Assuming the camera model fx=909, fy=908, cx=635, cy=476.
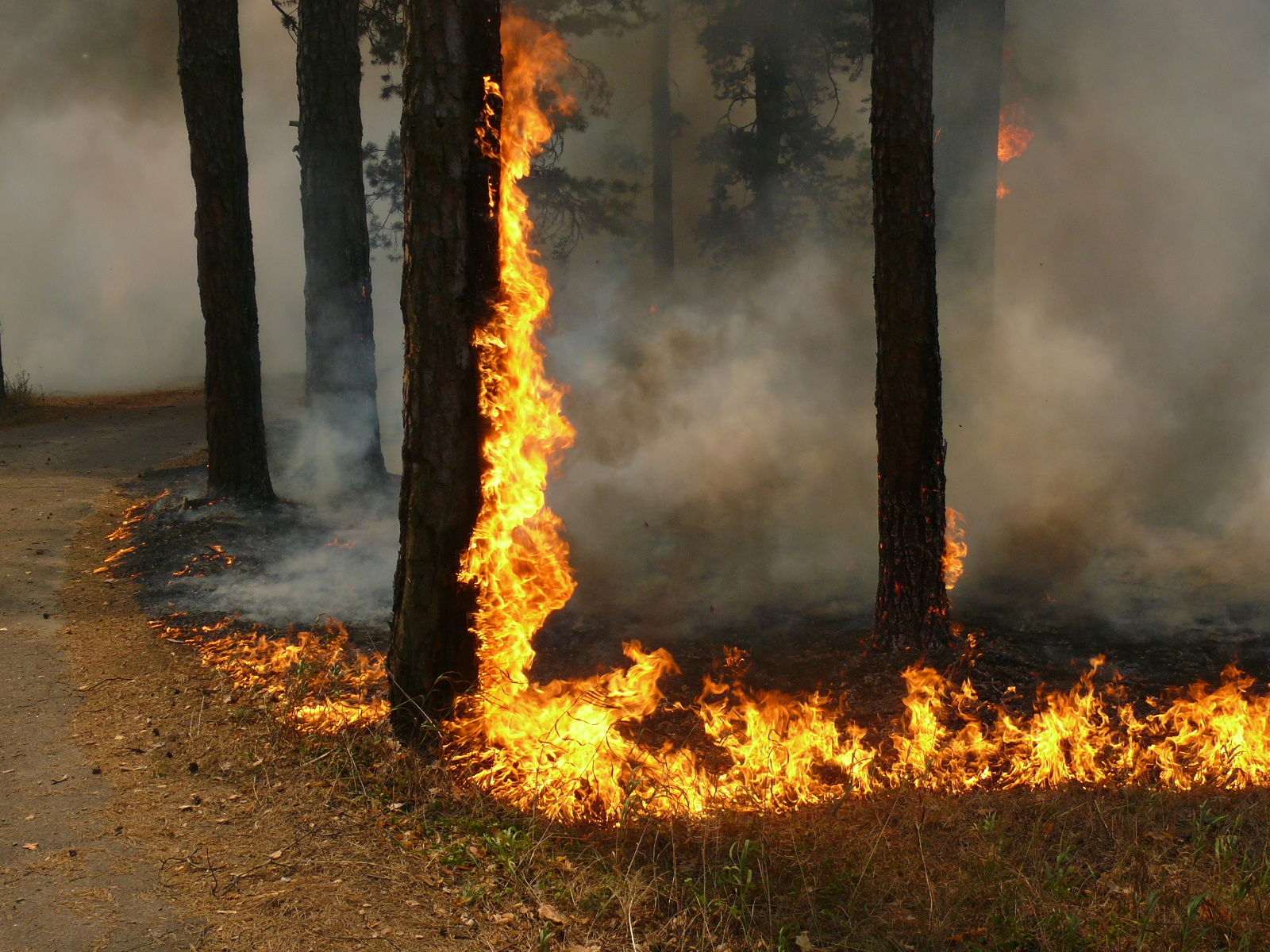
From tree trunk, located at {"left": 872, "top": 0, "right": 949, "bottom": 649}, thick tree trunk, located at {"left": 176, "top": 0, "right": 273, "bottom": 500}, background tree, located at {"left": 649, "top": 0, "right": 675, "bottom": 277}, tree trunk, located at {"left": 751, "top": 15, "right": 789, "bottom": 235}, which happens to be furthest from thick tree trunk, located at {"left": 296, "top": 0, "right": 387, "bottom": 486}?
tree trunk, located at {"left": 751, "top": 15, "right": 789, "bottom": 235}

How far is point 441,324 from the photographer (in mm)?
4566

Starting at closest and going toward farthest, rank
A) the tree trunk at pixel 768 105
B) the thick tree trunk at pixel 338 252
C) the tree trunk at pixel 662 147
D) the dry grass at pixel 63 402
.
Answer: the thick tree trunk at pixel 338 252 → the dry grass at pixel 63 402 → the tree trunk at pixel 768 105 → the tree trunk at pixel 662 147

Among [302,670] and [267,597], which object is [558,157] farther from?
[302,670]

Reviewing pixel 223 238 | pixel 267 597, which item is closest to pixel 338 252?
pixel 223 238

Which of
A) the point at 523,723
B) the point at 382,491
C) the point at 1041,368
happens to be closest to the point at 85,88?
the point at 382,491

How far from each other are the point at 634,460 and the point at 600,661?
517 centimetres

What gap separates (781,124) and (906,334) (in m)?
13.0

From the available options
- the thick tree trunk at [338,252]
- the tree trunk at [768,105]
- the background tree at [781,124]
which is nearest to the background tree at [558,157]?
the background tree at [781,124]

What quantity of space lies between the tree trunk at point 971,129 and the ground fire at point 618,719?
5818 mm

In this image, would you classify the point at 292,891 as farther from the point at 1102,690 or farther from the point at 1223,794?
the point at 1102,690

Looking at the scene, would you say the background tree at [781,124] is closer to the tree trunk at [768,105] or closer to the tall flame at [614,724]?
the tree trunk at [768,105]

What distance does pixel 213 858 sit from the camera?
12.8 ft

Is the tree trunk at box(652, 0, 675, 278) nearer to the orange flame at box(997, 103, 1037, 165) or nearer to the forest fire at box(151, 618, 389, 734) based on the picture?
the orange flame at box(997, 103, 1037, 165)

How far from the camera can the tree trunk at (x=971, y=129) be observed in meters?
9.61
